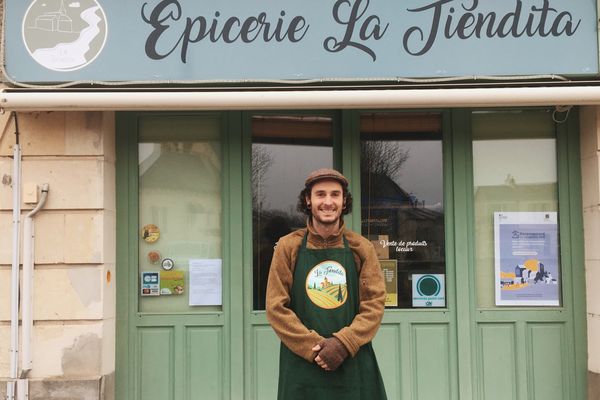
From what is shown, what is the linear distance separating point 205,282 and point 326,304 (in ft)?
7.47

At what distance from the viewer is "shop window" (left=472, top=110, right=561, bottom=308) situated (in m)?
5.68

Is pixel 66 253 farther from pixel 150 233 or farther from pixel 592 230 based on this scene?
pixel 592 230

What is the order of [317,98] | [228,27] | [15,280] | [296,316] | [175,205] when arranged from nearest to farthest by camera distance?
[296,316], [317,98], [15,280], [228,27], [175,205]

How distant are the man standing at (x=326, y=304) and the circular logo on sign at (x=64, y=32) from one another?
2653mm

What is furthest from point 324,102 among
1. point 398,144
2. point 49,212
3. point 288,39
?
point 49,212

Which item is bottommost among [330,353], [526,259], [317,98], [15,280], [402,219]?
[330,353]

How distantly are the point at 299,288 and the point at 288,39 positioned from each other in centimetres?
251

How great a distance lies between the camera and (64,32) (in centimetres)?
521

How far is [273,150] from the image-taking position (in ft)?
19.1

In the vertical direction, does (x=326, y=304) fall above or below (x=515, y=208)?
below

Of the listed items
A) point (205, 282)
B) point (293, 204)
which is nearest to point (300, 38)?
point (293, 204)

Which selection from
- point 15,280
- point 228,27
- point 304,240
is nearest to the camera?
point 304,240

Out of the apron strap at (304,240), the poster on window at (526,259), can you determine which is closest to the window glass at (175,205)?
the apron strap at (304,240)

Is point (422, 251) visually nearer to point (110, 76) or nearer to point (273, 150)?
point (273, 150)
